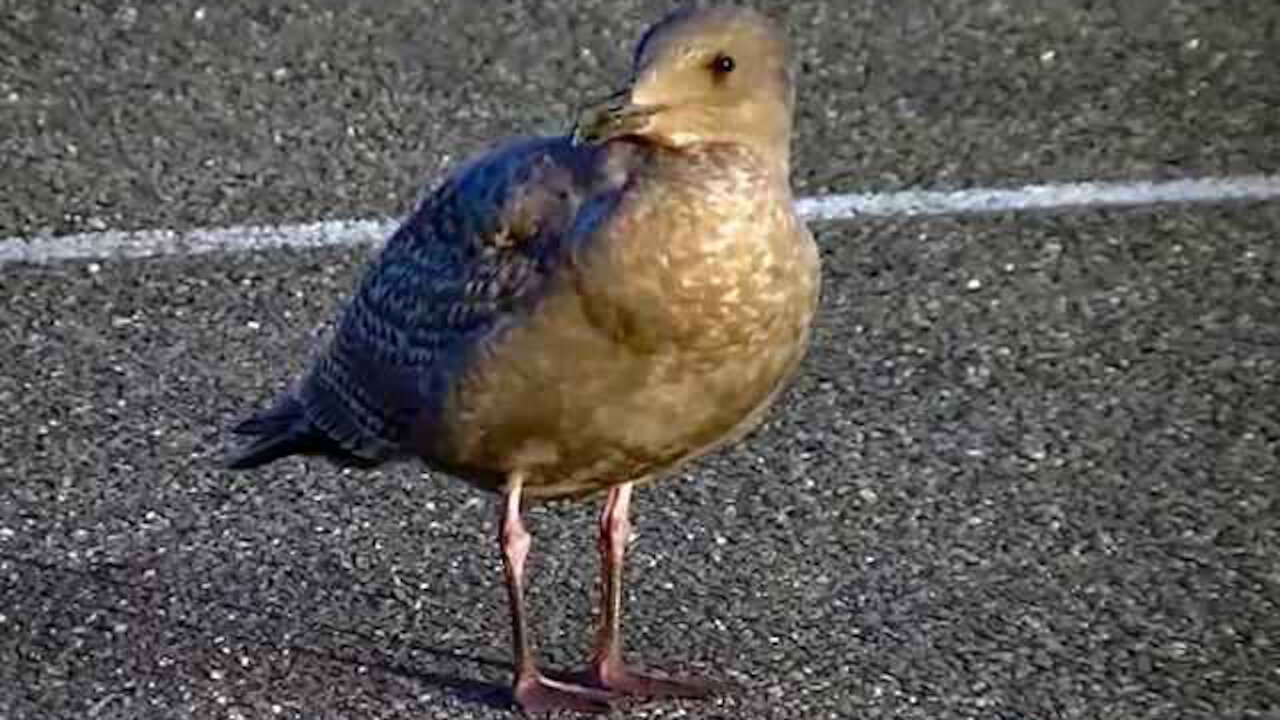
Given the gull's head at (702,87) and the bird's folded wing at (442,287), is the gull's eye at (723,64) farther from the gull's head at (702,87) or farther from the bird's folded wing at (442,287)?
the bird's folded wing at (442,287)

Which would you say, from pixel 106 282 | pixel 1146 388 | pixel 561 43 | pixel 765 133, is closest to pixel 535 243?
pixel 765 133

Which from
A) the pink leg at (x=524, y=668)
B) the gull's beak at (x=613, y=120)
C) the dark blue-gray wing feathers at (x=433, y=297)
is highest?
the gull's beak at (x=613, y=120)

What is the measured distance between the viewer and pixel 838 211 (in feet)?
21.3

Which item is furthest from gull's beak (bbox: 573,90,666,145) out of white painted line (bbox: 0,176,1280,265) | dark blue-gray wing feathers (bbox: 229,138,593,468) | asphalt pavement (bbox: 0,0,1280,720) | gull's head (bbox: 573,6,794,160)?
white painted line (bbox: 0,176,1280,265)

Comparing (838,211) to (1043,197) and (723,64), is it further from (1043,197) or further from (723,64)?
(723,64)

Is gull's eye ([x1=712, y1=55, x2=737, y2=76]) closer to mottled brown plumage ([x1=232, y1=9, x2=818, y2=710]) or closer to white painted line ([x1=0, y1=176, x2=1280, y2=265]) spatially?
mottled brown plumage ([x1=232, y1=9, x2=818, y2=710])

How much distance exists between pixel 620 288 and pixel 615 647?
73 cm

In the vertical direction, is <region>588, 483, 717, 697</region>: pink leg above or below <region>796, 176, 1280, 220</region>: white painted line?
above

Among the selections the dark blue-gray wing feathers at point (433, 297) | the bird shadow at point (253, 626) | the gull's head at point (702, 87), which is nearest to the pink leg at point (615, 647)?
the bird shadow at point (253, 626)

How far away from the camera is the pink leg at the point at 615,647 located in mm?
4594

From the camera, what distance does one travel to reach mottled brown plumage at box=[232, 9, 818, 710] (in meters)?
4.12

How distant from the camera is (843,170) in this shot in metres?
6.73

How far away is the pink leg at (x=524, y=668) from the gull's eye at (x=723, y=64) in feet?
2.53

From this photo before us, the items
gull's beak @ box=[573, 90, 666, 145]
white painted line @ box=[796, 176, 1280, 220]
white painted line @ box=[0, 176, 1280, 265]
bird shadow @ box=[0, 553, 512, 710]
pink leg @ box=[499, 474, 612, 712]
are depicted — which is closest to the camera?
gull's beak @ box=[573, 90, 666, 145]
